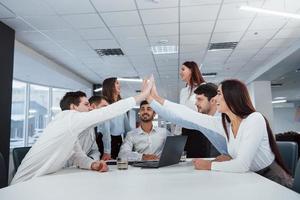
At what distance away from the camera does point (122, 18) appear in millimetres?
Answer: 4504

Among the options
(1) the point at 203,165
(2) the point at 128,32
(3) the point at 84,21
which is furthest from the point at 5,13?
(1) the point at 203,165

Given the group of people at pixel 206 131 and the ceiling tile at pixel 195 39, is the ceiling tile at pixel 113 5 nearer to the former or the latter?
the ceiling tile at pixel 195 39

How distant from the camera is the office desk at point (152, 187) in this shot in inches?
40.3

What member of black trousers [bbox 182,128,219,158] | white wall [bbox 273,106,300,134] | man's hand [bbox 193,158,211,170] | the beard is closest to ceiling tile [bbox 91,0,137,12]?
the beard

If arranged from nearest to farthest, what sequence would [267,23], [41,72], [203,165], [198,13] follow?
1. [203,165]
2. [198,13]
3. [267,23]
4. [41,72]

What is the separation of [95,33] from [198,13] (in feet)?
6.43

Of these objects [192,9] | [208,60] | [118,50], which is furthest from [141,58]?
[192,9]

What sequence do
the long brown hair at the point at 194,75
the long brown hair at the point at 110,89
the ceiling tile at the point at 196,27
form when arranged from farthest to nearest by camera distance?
the ceiling tile at the point at 196,27 → the long brown hair at the point at 110,89 → the long brown hair at the point at 194,75

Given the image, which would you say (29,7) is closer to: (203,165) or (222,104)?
(222,104)

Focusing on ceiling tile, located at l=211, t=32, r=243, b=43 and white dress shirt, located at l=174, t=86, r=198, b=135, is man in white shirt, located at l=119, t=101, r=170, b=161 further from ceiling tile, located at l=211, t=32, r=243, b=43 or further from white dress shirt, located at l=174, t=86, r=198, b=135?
ceiling tile, located at l=211, t=32, r=243, b=43

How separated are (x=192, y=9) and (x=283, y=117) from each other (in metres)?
16.4

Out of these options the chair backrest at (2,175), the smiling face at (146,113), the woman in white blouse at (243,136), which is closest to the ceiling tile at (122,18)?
the smiling face at (146,113)

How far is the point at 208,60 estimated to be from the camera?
289 inches

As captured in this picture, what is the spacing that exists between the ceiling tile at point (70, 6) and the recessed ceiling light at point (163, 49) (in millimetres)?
2225
